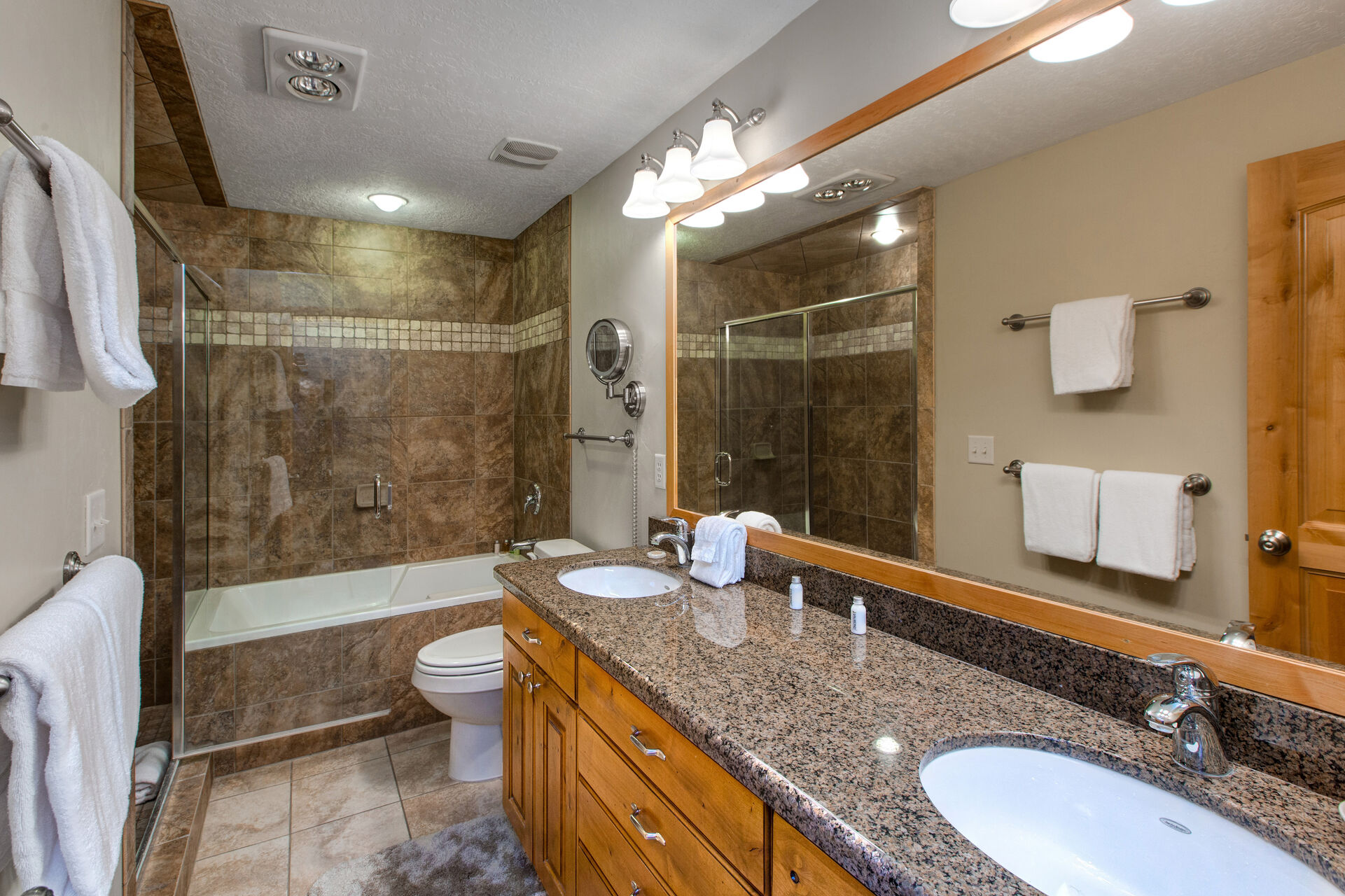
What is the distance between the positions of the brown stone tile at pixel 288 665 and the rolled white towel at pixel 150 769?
29 centimetres

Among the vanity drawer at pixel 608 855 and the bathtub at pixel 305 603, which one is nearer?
the vanity drawer at pixel 608 855

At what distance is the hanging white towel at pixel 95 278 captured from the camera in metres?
0.86

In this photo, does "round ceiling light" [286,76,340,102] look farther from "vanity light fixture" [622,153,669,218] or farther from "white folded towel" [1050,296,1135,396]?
"white folded towel" [1050,296,1135,396]

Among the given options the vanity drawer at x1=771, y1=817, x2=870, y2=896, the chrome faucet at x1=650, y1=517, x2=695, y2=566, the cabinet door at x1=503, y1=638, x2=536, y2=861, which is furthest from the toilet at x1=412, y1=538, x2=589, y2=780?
the vanity drawer at x1=771, y1=817, x2=870, y2=896

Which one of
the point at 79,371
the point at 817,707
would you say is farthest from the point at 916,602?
the point at 79,371

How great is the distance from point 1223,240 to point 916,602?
0.80 m

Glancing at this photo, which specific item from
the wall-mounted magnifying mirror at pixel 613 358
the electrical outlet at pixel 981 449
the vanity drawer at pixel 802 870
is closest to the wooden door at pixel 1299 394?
the electrical outlet at pixel 981 449

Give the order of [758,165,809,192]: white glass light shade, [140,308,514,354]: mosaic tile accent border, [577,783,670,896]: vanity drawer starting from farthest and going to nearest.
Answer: [140,308,514,354]: mosaic tile accent border
[758,165,809,192]: white glass light shade
[577,783,670,896]: vanity drawer

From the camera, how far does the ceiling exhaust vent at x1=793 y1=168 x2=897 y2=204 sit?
1.44 metres

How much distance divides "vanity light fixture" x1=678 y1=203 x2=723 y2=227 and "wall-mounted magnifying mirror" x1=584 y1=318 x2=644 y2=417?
547mm

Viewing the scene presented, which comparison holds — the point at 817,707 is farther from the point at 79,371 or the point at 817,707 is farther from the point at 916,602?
the point at 79,371

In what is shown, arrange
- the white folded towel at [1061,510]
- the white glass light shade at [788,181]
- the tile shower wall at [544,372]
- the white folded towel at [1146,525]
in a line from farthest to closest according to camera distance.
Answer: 1. the tile shower wall at [544,372]
2. the white glass light shade at [788,181]
3. the white folded towel at [1061,510]
4. the white folded towel at [1146,525]

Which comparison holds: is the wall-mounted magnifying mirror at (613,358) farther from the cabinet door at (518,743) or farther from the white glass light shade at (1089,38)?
the white glass light shade at (1089,38)

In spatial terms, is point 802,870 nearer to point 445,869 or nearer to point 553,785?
point 553,785
